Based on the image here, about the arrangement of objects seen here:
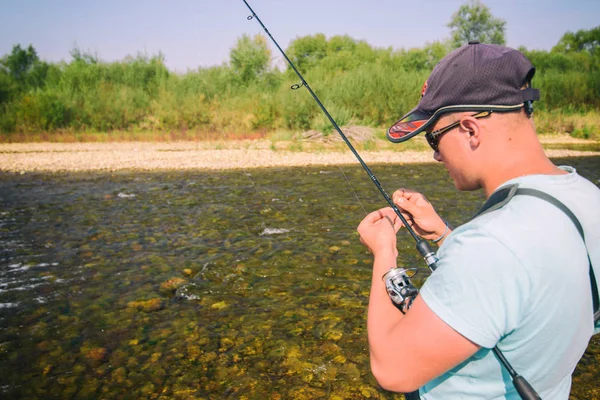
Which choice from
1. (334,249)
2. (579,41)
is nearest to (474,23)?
(579,41)

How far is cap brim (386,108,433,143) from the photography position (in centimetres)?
150

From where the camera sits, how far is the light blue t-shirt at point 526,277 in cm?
109

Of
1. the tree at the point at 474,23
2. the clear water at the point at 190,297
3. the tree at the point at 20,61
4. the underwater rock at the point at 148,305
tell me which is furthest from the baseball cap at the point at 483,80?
the tree at the point at 474,23

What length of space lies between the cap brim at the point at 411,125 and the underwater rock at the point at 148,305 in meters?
3.50

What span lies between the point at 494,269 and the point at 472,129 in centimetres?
46

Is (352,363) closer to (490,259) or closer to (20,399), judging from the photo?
(20,399)

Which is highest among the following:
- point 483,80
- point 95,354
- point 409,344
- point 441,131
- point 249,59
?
point 249,59

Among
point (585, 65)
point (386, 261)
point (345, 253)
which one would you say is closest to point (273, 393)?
point (386, 261)

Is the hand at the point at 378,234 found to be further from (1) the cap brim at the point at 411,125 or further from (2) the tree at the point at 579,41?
(2) the tree at the point at 579,41

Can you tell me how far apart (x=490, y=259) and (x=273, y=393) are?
2514 millimetres

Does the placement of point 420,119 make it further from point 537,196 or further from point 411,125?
point 537,196

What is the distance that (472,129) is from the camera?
135 cm

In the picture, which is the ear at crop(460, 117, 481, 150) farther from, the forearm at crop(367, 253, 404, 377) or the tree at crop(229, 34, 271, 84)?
the tree at crop(229, 34, 271, 84)

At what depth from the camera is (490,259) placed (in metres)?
1.09
